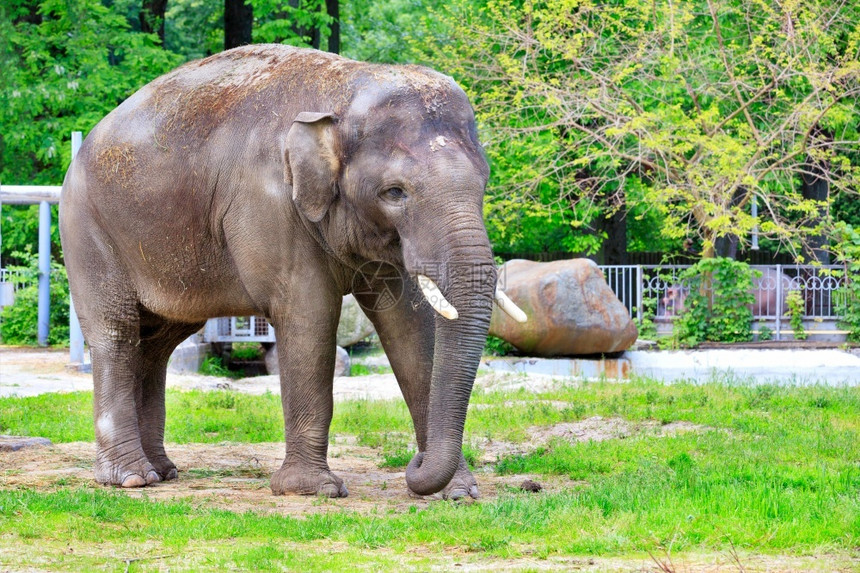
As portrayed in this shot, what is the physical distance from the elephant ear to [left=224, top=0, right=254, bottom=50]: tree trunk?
70.8 feet

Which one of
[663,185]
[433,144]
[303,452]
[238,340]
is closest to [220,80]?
[433,144]

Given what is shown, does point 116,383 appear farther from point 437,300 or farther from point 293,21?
point 293,21

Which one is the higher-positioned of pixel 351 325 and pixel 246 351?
pixel 351 325

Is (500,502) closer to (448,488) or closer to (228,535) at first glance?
(448,488)

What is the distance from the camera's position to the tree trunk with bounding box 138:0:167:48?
31.3m

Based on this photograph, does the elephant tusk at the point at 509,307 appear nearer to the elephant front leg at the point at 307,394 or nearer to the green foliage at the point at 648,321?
the elephant front leg at the point at 307,394

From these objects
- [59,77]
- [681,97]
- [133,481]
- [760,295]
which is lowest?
[133,481]

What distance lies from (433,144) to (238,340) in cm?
1444

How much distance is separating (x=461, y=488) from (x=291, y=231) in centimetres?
200

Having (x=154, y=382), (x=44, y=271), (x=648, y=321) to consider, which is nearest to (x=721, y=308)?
(x=648, y=321)

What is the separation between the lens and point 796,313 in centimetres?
2302

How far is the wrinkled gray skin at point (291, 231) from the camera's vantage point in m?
7.30

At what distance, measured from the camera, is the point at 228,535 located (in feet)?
21.2

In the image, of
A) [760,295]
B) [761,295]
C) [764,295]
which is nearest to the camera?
[760,295]
